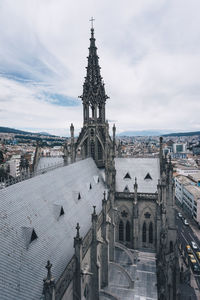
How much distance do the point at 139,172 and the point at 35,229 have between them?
69.5 ft

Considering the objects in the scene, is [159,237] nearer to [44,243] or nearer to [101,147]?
[101,147]

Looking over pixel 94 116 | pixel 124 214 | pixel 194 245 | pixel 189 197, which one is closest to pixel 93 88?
pixel 94 116

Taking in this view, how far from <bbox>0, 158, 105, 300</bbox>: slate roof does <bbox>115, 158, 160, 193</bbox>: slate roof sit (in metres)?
11.6

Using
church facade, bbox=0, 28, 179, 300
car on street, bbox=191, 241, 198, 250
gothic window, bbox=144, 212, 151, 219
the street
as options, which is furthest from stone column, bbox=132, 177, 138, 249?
car on street, bbox=191, 241, 198, 250

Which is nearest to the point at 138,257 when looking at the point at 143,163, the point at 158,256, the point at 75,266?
the point at 158,256

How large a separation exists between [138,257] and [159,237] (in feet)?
13.0

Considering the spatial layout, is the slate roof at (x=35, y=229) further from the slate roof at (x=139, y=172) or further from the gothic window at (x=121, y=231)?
the slate roof at (x=139, y=172)

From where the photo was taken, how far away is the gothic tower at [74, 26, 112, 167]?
31734 millimetres

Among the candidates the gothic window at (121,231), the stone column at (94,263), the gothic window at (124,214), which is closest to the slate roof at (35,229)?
the stone column at (94,263)

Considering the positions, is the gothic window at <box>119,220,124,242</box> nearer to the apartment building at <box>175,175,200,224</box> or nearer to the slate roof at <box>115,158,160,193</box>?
the slate roof at <box>115,158,160,193</box>

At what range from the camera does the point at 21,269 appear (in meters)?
9.61

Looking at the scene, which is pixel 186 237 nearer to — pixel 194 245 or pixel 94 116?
pixel 194 245

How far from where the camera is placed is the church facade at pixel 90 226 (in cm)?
1028

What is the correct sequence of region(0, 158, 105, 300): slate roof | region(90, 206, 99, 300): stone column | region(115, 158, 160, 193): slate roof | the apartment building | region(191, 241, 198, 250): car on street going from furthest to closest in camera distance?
the apartment building
region(191, 241, 198, 250): car on street
region(115, 158, 160, 193): slate roof
region(90, 206, 99, 300): stone column
region(0, 158, 105, 300): slate roof
